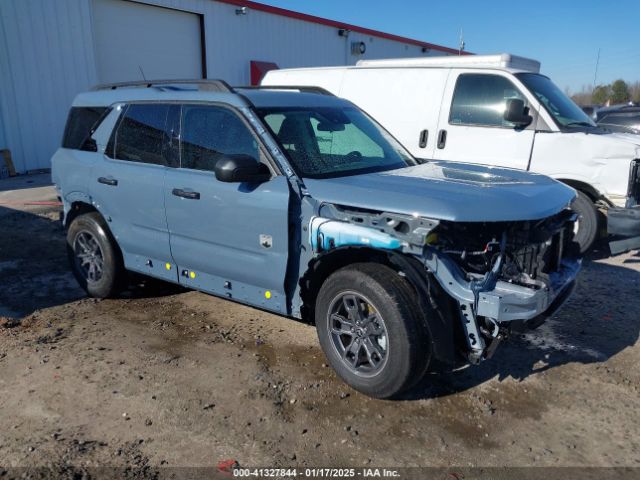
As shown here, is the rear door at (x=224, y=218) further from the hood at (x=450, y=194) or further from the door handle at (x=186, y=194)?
the hood at (x=450, y=194)

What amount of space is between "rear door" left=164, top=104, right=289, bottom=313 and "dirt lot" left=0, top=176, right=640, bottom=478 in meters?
0.54

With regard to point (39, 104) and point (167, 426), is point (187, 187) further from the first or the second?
point (39, 104)

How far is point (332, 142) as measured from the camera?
14.7ft

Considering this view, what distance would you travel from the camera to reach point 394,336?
3371 millimetres

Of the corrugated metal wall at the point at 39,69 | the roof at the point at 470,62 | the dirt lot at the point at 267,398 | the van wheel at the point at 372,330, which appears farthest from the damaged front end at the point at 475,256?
the corrugated metal wall at the point at 39,69

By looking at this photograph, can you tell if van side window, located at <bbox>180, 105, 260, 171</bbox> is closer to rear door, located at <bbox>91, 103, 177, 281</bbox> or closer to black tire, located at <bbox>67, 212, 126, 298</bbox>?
rear door, located at <bbox>91, 103, 177, 281</bbox>

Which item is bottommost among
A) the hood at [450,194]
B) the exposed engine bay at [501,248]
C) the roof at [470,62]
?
the exposed engine bay at [501,248]

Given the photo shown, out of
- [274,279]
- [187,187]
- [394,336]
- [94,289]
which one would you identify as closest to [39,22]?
[94,289]

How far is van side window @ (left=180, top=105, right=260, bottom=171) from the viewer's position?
13.8 feet

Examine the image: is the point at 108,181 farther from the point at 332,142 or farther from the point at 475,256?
the point at 475,256

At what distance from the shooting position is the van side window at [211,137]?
4203 mm

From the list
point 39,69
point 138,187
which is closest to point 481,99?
point 138,187

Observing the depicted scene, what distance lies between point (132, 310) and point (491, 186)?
3437mm

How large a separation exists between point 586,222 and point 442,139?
79.4 inches
